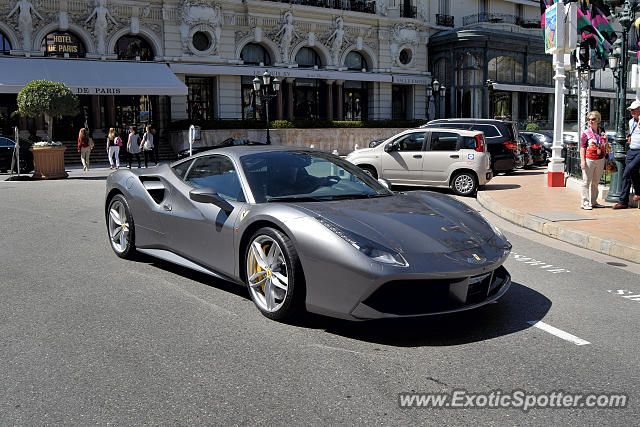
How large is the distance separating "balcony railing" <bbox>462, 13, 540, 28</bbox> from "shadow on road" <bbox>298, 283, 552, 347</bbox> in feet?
154

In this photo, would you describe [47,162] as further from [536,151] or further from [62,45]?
[536,151]

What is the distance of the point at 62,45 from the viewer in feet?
110

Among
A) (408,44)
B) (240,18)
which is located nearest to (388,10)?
(408,44)

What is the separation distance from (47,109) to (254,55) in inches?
768

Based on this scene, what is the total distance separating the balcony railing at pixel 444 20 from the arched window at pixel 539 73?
681cm

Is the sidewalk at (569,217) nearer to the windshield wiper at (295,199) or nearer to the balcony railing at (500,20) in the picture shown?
the windshield wiper at (295,199)

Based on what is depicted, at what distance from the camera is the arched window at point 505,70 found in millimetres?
45906

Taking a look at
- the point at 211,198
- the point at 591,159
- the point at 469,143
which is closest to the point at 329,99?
the point at 469,143

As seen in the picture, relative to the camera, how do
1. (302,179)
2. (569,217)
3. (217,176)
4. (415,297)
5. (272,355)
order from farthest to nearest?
(569,217) → (217,176) → (302,179) → (415,297) → (272,355)

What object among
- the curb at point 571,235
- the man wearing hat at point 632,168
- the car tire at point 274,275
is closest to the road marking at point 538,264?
the curb at point 571,235

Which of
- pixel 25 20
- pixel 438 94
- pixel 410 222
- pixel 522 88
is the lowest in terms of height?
pixel 410 222

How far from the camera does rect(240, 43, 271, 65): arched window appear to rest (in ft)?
129

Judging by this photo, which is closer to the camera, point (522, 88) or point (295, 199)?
point (295, 199)

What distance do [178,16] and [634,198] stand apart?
30.2 metres
